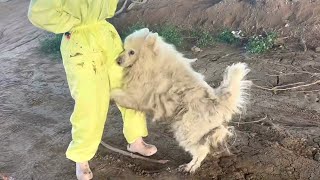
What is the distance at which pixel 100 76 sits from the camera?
3.39 meters

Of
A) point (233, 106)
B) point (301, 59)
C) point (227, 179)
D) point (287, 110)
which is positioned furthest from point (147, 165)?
point (301, 59)

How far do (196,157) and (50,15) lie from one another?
1659 mm

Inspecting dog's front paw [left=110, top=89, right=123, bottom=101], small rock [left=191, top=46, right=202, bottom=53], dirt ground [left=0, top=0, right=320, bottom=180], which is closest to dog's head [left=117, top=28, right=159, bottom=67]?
dog's front paw [left=110, top=89, right=123, bottom=101]

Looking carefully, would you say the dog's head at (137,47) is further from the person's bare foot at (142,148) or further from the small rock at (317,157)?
the small rock at (317,157)

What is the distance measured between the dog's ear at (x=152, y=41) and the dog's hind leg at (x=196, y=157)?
0.88 metres

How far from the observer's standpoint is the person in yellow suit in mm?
3100

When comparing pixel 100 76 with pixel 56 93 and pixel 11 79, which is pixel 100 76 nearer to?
pixel 56 93

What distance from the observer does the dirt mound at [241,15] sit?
658 centimetres

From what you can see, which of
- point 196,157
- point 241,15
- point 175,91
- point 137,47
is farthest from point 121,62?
point 241,15

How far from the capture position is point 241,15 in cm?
704

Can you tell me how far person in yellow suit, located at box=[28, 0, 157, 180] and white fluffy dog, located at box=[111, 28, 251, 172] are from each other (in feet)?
0.48

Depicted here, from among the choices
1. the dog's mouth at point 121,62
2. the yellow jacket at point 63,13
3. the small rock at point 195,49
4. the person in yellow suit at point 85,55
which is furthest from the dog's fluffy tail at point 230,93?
the small rock at point 195,49

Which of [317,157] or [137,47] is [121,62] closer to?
[137,47]

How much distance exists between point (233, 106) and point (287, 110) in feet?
4.33
